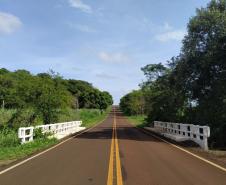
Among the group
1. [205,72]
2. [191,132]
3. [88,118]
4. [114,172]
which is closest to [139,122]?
[88,118]

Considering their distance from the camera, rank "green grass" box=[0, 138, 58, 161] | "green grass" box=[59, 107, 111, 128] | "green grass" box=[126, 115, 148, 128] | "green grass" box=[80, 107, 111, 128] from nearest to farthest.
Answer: "green grass" box=[0, 138, 58, 161] < "green grass" box=[59, 107, 111, 128] < "green grass" box=[126, 115, 148, 128] < "green grass" box=[80, 107, 111, 128]

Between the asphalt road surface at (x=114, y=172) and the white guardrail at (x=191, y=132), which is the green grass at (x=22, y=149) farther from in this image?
the white guardrail at (x=191, y=132)

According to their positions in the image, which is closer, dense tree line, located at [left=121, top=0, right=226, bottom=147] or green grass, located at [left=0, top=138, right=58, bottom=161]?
green grass, located at [left=0, top=138, right=58, bottom=161]

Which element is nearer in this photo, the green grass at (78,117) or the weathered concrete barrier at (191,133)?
the weathered concrete barrier at (191,133)

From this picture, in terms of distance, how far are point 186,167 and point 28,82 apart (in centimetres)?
2467

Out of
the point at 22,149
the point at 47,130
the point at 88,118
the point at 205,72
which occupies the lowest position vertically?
the point at 22,149

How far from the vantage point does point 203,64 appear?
28.3 m

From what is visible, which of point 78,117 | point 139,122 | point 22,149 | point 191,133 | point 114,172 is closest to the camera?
point 114,172

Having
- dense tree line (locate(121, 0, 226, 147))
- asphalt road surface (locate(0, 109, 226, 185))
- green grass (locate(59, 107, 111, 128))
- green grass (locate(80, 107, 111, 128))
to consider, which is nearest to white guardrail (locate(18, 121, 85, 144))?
A: green grass (locate(59, 107, 111, 128))

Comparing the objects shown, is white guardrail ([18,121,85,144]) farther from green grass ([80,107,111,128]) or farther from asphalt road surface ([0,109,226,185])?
green grass ([80,107,111,128])

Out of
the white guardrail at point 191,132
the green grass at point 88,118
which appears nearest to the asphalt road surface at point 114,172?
the white guardrail at point 191,132

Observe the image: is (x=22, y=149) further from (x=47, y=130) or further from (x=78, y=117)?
(x=78, y=117)

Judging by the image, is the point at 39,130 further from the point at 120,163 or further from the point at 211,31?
the point at 211,31

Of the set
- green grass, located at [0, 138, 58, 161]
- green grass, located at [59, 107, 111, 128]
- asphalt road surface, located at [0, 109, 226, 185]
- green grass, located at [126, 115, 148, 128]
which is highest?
green grass, located at [59, 107, 111, 128]
